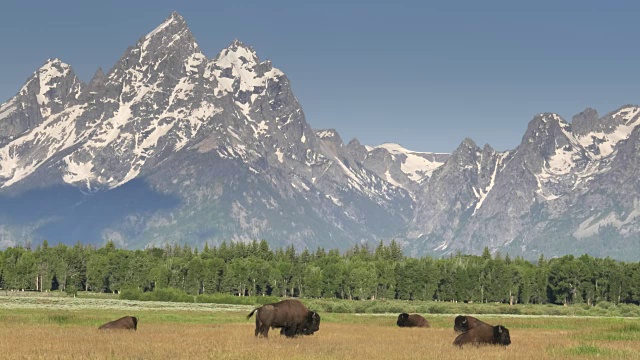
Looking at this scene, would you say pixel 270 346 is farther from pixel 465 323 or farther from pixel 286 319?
pixel 465 323

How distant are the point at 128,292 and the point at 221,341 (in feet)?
421

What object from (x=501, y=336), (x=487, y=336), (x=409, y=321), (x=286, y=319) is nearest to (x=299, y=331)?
(x=286, y=319)

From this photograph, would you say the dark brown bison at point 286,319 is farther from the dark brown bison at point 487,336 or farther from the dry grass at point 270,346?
the dark brown bison at point 487,336

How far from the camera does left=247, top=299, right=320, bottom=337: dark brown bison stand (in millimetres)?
50094

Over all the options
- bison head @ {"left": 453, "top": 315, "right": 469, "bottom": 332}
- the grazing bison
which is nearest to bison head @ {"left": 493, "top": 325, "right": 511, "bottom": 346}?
bison head @ {"left": 453, "top": 315, "right": 469, "bottom": 332}

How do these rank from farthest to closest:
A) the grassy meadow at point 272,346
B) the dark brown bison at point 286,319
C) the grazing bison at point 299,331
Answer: the grazing bison at point 299,331
the dark brown bison at point 286,319
the grassy meadow at point 272,346

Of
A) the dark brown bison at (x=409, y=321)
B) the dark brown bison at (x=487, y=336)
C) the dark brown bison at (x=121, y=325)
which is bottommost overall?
the dark brown bison at (x=409, y=321)

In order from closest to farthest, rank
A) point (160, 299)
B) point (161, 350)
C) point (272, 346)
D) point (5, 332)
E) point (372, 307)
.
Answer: point (161, 350) → point (272, 346) → point (5, 332) → point (372, 307) → point (160, 299)

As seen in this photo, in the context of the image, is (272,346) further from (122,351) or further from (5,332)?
(5,332)

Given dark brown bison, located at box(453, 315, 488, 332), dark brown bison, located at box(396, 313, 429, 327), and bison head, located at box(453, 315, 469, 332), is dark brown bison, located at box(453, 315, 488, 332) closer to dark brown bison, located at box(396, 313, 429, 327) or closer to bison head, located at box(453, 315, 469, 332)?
bison head, located at box(453, 315, 469, 332)

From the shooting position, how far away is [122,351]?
3925 cm

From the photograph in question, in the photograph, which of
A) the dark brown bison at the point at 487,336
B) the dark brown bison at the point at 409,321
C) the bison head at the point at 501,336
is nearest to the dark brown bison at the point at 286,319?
the dark brown bison at the point at 487,336

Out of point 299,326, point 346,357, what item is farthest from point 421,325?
point 346,357

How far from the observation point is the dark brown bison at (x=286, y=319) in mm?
50094
